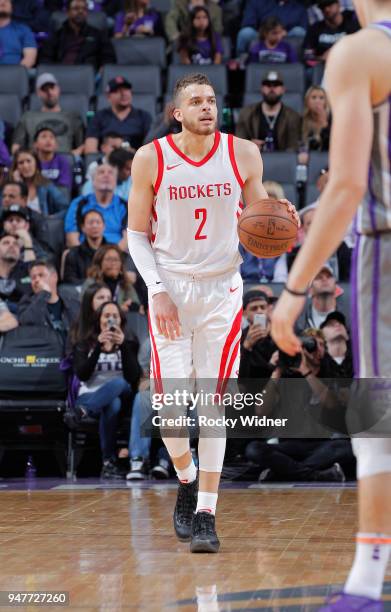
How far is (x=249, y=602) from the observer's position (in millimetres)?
3621

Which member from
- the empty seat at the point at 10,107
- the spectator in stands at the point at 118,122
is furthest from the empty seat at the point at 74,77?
the spectator in stands at the point at 118,122

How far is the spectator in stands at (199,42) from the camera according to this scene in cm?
1207

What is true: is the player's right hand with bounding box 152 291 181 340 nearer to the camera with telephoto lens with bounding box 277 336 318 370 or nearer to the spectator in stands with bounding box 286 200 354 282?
the camera with telephoto lens with bounding box 277 336 318 370

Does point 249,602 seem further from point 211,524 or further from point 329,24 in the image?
point 329,24

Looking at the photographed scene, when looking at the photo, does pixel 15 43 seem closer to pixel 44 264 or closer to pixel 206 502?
pixel 44 264

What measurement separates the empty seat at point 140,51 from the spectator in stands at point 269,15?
96cm

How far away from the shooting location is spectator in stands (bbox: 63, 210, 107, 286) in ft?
31.1

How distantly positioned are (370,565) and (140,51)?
10.1 metres

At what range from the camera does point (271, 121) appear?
1095 cm

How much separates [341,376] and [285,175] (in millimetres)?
2851

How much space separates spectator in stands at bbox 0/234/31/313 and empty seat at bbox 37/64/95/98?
3392mm

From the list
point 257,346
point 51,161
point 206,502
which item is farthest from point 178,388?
point 51,161

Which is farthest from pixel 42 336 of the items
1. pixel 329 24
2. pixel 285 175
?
pixel 329 24

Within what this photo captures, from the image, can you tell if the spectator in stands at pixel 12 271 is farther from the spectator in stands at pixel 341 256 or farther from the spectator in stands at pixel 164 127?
the spectator in stands at pixel 341 256
